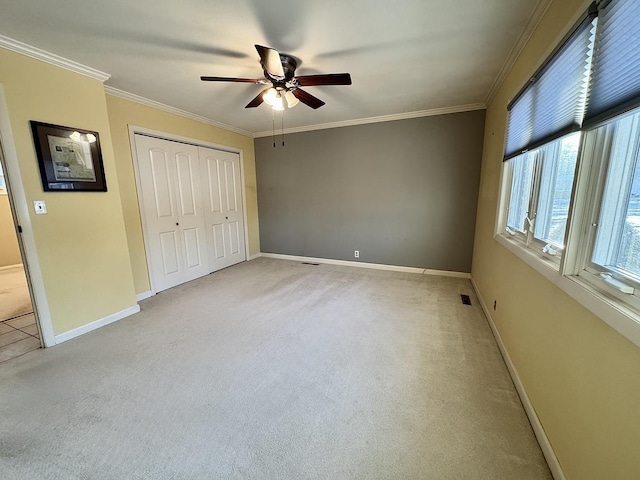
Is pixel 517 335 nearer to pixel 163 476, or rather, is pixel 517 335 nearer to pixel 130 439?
pixel 163 476

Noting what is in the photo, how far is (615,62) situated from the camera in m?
0.93

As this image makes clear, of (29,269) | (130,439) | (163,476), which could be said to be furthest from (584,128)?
(29,269)

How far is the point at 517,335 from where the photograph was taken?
1816 millimetres

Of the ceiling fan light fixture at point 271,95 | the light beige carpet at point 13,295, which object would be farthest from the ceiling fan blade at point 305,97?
the light beige carpet at point 13,295

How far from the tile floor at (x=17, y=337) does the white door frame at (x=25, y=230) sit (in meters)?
0.19

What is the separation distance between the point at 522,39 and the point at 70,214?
4.09 m

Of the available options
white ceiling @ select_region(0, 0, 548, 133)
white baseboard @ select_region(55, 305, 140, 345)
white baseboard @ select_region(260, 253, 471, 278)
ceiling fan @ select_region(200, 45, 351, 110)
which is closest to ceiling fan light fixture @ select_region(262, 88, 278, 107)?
ceiling fan @ select_region(200, 45, 351, 110)

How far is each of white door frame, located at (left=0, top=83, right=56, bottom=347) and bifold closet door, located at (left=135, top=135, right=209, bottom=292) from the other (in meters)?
1.20

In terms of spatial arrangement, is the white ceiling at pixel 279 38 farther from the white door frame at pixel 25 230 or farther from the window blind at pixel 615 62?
the window blind at pixel 615 62

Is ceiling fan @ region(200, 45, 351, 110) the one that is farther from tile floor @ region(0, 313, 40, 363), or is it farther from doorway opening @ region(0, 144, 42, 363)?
tile floor @ region(0, 313, 40, 363)

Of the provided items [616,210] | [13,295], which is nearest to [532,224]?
[616,210]

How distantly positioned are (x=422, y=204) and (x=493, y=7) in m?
2.58

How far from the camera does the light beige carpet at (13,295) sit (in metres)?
2.97

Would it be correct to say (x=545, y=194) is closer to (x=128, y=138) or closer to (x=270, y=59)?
(x=270, y=59)
